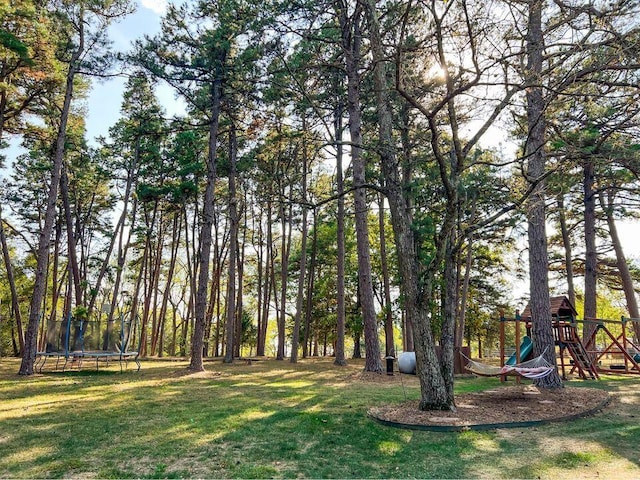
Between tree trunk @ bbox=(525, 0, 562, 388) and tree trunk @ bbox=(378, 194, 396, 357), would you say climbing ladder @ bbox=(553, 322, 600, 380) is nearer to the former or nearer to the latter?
tree trunk @ bbox=(525, 0, 562, 388)

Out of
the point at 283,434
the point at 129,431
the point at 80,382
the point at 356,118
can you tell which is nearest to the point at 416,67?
the point at 356,118

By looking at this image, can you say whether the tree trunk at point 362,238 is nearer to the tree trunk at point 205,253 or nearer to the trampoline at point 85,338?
the tree trunk at point 205,253

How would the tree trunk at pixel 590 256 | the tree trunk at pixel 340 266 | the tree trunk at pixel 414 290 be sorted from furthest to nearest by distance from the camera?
the tree trunk at pixel 590 256
the tree trunk at pixel 340 266
the tree trunk at pixel 414 290

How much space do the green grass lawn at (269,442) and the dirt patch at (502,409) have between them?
0.19m

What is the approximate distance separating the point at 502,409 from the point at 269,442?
3267 mm

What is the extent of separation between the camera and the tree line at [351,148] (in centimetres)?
536

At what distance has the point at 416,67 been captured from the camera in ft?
20.7

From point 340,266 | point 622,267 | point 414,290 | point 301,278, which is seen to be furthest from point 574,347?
point 301,278

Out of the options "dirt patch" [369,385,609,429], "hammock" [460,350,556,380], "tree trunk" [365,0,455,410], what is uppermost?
"tree trunk" [365,0,455,410]

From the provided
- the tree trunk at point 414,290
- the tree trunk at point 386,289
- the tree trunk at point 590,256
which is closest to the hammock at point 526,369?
the tree trunk at point 414,290

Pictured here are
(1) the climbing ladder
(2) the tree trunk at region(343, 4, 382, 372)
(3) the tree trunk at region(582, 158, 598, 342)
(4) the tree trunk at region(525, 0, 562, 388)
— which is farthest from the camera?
(3) the tree trunk at region(582, 158, 598, 342)

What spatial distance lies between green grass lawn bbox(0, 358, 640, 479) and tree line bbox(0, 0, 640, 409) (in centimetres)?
130

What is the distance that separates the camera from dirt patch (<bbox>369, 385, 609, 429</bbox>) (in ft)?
15.7

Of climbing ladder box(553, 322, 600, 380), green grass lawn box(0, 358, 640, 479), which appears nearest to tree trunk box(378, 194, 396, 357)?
climbing ladder box(553, 322, 600, 380)
